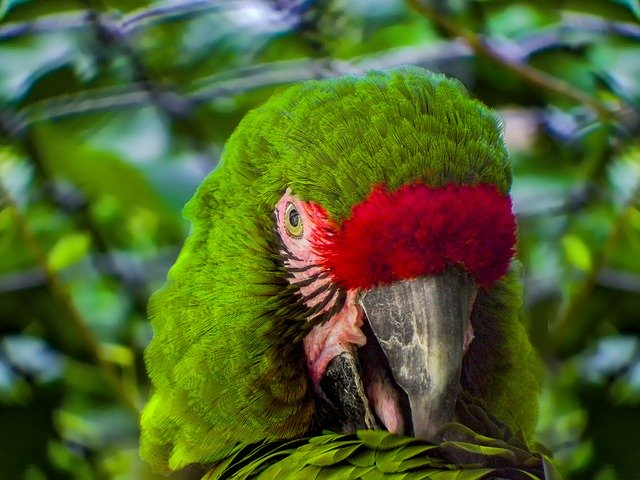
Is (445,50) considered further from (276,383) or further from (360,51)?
(276,383)

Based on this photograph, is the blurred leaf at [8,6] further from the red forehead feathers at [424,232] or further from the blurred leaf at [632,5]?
the blurred leaf at [632,5]

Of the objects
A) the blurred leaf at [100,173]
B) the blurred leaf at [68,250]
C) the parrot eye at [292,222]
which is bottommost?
the parrot eye at [292,222]

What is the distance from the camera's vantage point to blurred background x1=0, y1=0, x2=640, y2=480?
114 cm

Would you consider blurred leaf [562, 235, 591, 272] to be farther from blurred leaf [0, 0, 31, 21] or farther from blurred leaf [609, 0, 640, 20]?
blurred leaf [0, 0, 31, 21]

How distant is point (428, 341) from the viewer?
0.64 meters

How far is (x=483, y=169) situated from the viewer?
26.7 inches

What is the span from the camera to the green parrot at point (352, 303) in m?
0.64

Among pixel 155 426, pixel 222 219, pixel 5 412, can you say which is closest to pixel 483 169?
pixel 222 219

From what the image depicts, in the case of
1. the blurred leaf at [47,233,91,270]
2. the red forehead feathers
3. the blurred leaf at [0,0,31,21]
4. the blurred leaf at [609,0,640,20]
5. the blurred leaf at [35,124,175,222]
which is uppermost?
the blurred leaf at [0,0,31,21]

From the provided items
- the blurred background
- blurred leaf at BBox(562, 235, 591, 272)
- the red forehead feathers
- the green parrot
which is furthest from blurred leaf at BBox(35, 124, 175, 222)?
blurred leaf at BBox(562, 235, 591, 272)

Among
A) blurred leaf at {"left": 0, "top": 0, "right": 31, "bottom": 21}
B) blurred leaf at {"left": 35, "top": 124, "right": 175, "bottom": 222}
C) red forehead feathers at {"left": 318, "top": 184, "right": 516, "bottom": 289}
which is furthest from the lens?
blurred leaf at {"left": 0, "top": 0, "right": 31, "bottom": 21}

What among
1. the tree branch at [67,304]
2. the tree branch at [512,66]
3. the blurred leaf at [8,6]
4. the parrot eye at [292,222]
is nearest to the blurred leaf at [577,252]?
the tree branch at [512,66]

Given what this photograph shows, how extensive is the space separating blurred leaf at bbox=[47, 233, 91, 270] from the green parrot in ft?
1.34

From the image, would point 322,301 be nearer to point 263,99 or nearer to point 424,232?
point 424,232
